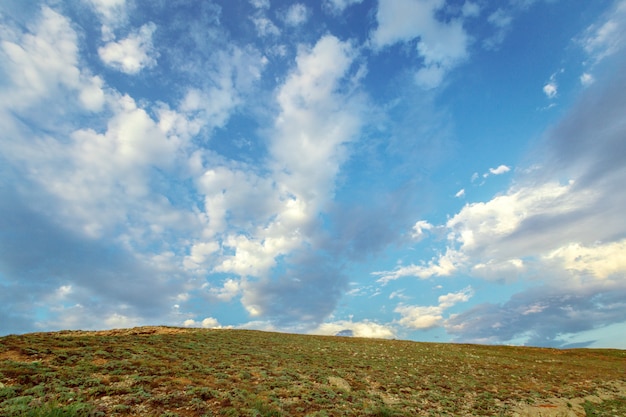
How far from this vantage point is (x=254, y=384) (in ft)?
65.7

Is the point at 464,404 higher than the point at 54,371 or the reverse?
the reverse

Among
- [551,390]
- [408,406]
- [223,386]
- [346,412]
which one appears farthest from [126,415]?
[551,390]

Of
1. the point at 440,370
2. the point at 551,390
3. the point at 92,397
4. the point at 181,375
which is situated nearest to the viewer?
the point at 92,397

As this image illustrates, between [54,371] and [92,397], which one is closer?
[92,397]

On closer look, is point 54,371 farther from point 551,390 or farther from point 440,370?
point 551,390

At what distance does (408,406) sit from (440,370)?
1587cm

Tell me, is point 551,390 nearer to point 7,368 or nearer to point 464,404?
point 464,404

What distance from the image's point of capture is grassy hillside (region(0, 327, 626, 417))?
14.8 meters

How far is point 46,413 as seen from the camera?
1200 cm

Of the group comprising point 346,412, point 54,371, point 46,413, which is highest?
point 54,371

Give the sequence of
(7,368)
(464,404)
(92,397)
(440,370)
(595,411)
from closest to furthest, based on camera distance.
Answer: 1. (92,397)
2. (7,368)
3. (464,404)
4. (595,411)
5. (440,370)

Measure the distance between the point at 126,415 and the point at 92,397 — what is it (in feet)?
8.76

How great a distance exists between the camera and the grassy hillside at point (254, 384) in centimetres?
1479

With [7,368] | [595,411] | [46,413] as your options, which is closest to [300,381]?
[46,413]
